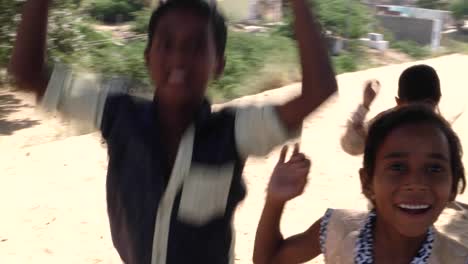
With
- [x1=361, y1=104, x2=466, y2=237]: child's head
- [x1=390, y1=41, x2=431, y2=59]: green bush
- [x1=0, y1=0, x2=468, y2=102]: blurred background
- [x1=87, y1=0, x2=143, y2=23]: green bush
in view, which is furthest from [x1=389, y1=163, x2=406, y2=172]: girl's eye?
[x1=87, y1=0, x2=143, y2=23]: green bush

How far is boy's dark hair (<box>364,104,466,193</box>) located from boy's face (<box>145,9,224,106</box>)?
0.40m

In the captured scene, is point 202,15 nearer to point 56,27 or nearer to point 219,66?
point 219,66

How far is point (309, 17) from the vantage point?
4.29 feet

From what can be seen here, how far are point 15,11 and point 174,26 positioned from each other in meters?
7.60

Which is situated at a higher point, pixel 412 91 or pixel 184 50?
pixel 184 50

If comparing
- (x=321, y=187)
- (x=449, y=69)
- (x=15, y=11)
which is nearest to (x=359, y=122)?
(x=321, y=187)

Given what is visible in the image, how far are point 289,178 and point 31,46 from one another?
23.9 inches

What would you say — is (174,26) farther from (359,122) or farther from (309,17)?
(359,122)

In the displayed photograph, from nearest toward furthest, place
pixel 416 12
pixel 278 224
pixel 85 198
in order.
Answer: pixel 278 224, pixel 85 198, pixel 416 12

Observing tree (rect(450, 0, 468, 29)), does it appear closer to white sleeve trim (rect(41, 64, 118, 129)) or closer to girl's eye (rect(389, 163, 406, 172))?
girl's eye (rect(389, 163, 406, 172))

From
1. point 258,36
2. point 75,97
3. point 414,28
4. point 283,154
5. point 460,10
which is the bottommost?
point 460,10

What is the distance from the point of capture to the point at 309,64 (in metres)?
1.31

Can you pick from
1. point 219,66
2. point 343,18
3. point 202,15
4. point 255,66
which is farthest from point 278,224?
point 343,18

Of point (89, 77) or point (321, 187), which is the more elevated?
point (89, 77)
